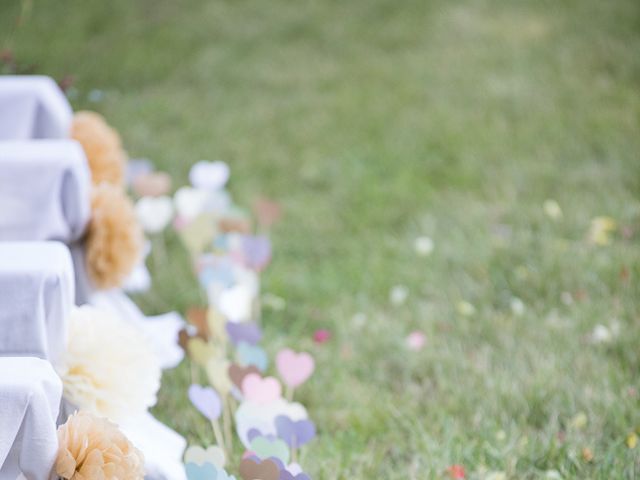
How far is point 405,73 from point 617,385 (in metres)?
1.66

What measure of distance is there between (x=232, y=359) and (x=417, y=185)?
899 mm

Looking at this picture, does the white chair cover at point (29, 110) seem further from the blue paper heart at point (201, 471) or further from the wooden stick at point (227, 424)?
the blue paper heart at point (201, 471)

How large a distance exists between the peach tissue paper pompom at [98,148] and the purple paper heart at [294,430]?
73cm

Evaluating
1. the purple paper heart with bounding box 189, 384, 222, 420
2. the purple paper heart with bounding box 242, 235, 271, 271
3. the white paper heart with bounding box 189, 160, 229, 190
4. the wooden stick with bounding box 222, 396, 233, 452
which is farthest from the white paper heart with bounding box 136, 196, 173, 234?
the purple paper heart with bounding box 189, 384, 222, 420

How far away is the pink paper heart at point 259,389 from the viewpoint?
1075 millimetres

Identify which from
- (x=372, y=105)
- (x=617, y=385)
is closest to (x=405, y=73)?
(x=372, y=105)

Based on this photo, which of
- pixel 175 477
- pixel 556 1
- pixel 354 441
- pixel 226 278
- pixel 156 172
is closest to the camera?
pixel 175 477

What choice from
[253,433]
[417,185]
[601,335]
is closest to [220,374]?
[253,433]

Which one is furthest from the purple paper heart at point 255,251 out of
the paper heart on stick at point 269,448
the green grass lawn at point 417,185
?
the paper heart on stick at point 269,448

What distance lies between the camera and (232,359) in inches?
55.6

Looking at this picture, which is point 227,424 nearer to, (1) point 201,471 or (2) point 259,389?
(2) point 259,389

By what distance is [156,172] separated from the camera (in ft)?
7.25

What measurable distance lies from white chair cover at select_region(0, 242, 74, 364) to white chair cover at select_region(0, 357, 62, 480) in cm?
10

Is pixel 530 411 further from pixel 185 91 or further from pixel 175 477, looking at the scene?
pixel 185 91
